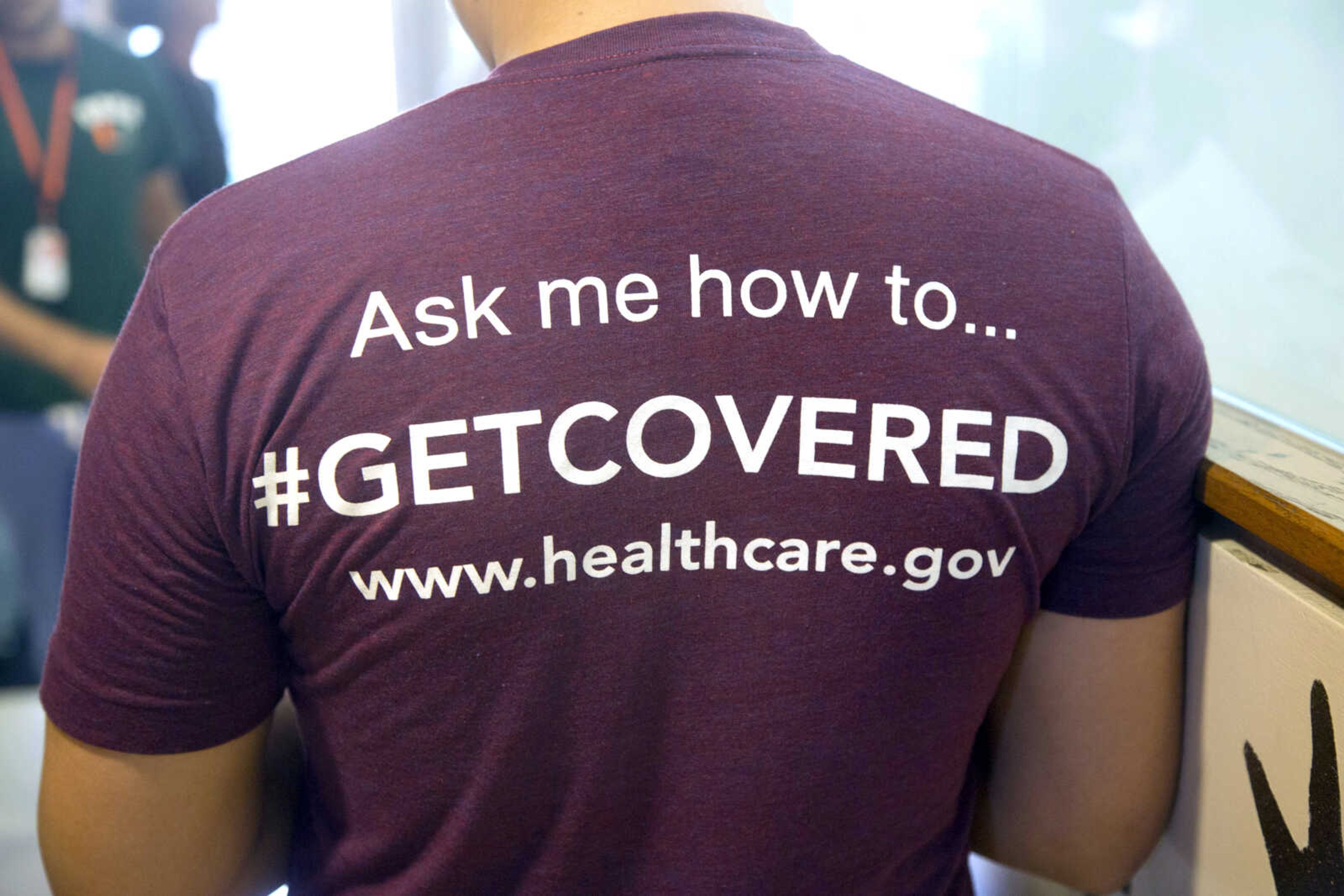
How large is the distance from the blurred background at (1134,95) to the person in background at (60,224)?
0.15ft

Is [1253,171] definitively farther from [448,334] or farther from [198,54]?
[198,54]

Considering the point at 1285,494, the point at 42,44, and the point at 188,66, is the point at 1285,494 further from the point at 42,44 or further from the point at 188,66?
the point at 42,44

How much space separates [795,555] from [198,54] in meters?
0.92

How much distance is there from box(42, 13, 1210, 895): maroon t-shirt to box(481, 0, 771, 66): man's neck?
0.05ft

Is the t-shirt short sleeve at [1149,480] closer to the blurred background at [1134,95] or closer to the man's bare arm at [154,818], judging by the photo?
the blurred background at [1134,95]

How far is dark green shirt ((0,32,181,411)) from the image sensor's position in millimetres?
1040

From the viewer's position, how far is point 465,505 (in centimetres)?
48

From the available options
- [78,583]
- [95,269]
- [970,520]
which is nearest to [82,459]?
[78,583]

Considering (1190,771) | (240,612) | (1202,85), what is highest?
(1202,85)

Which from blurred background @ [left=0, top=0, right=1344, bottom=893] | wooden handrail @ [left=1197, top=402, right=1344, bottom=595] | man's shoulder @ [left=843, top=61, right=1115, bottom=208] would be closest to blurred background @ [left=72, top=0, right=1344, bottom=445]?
blurred background @ [left=0, top=0, right=1344, bottom=893]

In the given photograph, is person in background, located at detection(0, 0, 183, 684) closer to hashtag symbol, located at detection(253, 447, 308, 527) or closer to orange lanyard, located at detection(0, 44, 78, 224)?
orange lanyard, located at detection(0, 44, 78, 224)

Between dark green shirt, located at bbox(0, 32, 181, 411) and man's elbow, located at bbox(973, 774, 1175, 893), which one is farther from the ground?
dark green shirt, located at bbox(0, 32, 181, 411)

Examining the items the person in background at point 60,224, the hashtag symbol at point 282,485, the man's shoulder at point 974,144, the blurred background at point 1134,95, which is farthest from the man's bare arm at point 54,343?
the man's shoulder at point 974,144

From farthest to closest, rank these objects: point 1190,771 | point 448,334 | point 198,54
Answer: point 198,54
point 1190,771
point 448,334
